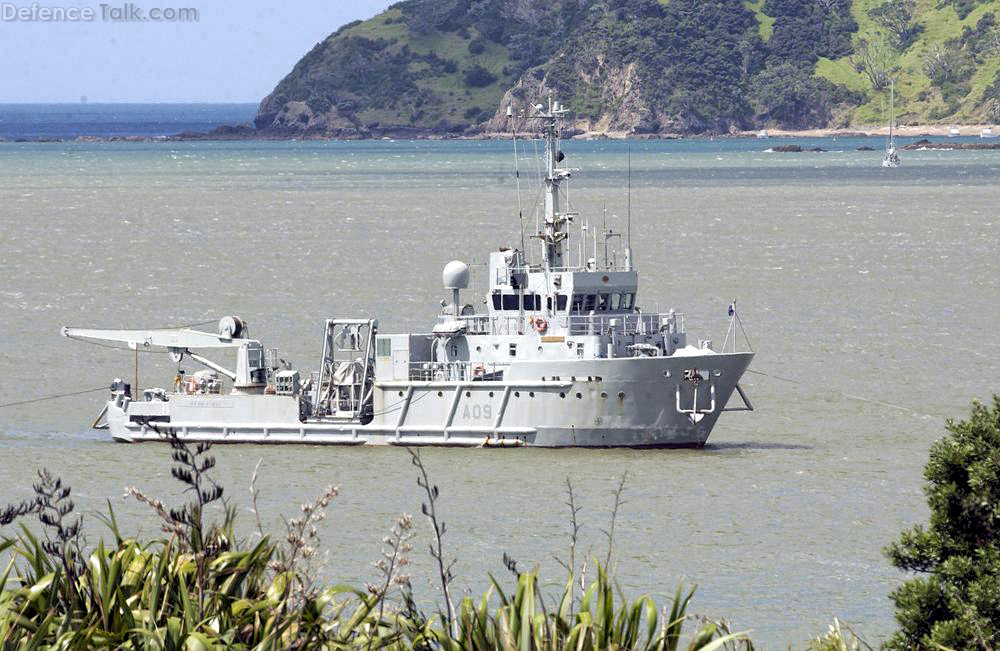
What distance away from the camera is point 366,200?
158 meters

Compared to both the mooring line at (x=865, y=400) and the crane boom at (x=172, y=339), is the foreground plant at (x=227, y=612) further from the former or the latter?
the mooring line at (x=865, y=400)

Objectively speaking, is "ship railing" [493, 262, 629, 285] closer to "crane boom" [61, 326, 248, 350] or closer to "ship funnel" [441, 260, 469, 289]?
"ship funnel" [441, 260, 469, 289]

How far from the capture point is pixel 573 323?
46938mm

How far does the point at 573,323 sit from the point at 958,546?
1033 inches

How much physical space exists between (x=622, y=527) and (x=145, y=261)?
228ft

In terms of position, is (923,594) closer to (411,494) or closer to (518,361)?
(411,494)

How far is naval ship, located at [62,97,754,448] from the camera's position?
45719mm

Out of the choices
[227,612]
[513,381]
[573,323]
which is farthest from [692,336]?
[227,612]

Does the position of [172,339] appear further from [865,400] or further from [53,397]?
[865,400]

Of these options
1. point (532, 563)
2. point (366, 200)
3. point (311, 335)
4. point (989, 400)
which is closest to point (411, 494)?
point (532, 563)

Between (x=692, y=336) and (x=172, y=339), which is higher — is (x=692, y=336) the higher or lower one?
the lower one

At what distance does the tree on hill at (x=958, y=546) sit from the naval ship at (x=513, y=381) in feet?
78.8

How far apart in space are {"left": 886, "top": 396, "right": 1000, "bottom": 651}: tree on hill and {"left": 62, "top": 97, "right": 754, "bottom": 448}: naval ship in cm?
2402

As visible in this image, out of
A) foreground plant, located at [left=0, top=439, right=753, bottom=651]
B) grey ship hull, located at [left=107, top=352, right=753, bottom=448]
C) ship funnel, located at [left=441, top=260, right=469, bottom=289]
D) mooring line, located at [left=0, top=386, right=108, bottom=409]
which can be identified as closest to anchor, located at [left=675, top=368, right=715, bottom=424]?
grey ship hull, located at [left=107, top=352, right=753, bottom=448]
